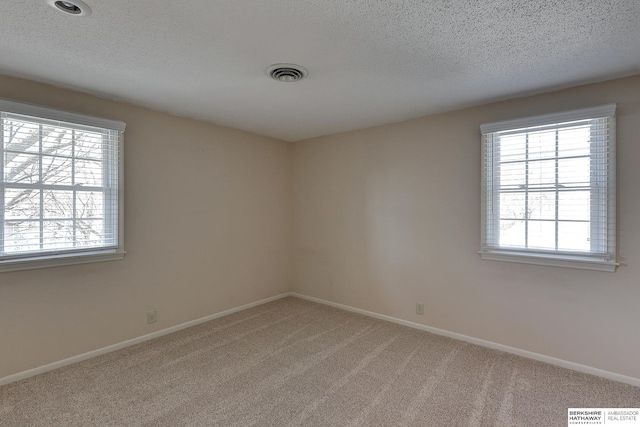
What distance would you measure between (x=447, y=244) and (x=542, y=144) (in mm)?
1237

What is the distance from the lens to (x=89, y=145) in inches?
109

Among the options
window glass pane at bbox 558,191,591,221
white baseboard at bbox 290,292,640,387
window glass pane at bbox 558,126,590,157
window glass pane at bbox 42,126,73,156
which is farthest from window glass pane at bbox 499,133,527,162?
window glass pane at bbox 42,126,73,156

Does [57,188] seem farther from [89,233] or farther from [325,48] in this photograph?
[325,48]

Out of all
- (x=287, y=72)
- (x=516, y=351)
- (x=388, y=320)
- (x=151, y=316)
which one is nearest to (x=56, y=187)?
(x=151, y=316)

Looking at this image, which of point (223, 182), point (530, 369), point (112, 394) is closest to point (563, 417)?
point (530, 369)

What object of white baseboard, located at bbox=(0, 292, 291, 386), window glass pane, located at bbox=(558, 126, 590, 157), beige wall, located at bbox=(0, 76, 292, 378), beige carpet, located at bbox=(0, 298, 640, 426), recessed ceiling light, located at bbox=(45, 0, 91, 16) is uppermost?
recessed ceiling light, located at bbox=(45, 0, 91, 16)

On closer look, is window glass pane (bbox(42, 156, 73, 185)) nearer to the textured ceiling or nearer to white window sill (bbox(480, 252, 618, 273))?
the textured ceiling

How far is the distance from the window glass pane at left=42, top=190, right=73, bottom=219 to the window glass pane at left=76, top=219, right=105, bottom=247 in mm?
121

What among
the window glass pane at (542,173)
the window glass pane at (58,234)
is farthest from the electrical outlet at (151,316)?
the window glass pane at (542,173)

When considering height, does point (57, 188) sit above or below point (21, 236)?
above

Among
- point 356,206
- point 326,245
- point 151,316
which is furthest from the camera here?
point 326,245

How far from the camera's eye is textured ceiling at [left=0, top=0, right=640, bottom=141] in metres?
1.60

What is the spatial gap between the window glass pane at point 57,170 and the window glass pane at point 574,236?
4.22 metres

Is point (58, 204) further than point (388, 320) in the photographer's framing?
No
